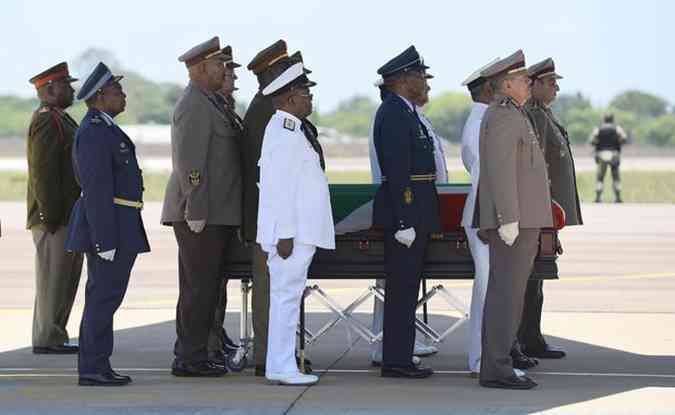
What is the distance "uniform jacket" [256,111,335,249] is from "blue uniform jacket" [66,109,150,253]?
2.59ft

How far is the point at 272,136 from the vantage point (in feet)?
30.5

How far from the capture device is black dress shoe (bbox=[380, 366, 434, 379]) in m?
9.72

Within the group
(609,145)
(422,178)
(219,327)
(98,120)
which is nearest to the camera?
(98,120)

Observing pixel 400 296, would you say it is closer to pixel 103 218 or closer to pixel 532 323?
pixel 532 323

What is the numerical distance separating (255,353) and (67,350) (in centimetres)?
179

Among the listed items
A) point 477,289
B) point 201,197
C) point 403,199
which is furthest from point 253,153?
point 477,289

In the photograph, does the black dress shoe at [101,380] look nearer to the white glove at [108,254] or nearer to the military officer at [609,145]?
the white glove at [108,254]

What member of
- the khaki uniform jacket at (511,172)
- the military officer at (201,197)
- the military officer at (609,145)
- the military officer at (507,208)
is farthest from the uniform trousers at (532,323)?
the military officer at (609,145)

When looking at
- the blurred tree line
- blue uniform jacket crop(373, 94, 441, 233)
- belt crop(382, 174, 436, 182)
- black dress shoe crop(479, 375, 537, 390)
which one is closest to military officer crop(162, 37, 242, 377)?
blue uniform jacket crop(373, 94, 441, 233)

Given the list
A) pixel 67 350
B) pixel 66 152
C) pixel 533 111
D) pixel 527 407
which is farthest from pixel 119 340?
pixel 527 407

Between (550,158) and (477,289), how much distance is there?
1.40m

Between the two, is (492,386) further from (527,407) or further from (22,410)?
(22,410)

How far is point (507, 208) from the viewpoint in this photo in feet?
29.7

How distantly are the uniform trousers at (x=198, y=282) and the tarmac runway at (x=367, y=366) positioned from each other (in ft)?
0.94
